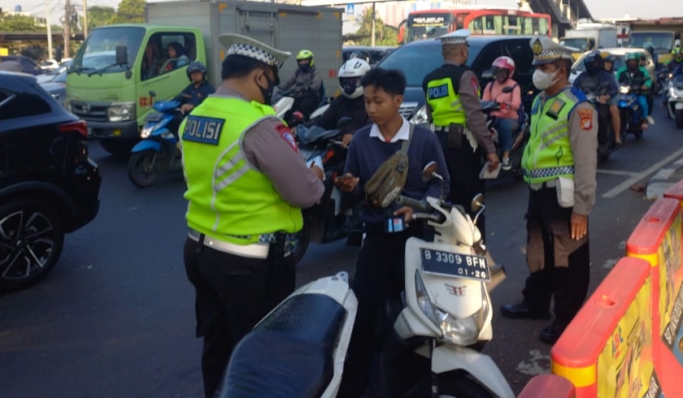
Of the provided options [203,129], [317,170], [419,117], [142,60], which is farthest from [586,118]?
[142,60]

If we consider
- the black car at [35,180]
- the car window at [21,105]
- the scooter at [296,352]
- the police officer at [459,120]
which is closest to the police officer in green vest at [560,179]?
the police officer at [459,120]

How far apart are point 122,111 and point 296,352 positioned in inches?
383

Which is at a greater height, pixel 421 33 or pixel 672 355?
pixel 421 33

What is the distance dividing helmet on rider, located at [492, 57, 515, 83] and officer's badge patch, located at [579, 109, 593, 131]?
542 centimetres

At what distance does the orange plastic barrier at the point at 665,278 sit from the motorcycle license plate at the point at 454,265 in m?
0.75

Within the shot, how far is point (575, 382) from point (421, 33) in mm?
22529

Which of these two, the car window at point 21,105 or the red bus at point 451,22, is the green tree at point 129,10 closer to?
the red bus at point 451,22

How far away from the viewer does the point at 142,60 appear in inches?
457

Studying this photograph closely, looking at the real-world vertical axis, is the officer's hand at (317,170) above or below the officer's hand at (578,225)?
above

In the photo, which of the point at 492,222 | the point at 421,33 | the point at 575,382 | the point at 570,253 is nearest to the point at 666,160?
the point at 492,222

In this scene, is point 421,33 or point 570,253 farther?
point 421,33

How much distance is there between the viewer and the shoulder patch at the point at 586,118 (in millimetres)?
4555

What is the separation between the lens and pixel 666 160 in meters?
12.1

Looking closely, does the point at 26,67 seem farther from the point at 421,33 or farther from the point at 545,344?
the point at 545,344
